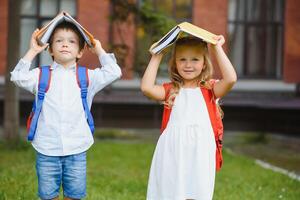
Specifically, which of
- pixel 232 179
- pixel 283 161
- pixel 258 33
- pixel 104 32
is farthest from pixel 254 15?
pixel 232 179

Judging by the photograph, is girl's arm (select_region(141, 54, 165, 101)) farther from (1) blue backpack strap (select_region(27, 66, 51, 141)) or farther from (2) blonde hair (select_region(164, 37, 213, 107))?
(1) blue backpack strap (select_region(27, 66, 51, 141))

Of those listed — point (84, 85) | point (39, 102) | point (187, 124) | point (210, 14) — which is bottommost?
point (187, 124)

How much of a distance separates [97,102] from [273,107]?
4.38m

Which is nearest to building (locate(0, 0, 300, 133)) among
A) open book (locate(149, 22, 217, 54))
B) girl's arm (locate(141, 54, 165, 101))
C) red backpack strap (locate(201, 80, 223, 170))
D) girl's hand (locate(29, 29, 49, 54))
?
red backpack strap (locate(201, 80, 223, 170))

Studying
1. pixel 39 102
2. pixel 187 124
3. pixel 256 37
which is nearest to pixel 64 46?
pixel 39 102

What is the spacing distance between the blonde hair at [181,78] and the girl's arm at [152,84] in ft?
0.24

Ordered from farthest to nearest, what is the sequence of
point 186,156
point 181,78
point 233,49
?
point 233,49, point 181,78, point 186,156

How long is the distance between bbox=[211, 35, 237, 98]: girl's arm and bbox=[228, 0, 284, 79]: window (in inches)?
613

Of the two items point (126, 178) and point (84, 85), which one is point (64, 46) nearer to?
point (84, 85)

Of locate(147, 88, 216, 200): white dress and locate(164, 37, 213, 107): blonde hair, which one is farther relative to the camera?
locate(164, 37, 213, 107): blonde hair

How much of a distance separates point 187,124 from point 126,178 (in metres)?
4.24

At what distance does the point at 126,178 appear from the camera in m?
9.06

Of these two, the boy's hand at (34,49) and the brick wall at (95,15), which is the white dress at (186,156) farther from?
the brick wall at (95,15)

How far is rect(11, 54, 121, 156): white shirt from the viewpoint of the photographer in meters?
4.95
